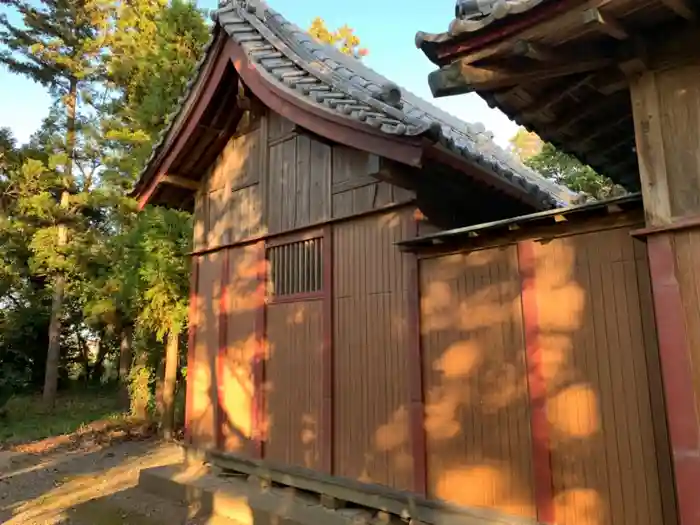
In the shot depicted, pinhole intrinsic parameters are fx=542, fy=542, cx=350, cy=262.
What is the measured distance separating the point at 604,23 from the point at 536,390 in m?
2.56

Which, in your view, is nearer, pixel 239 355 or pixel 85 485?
pixel 239 355

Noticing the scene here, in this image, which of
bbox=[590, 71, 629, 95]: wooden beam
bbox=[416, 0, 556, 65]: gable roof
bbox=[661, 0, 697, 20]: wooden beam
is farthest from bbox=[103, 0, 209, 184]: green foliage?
bbox=[661, 0, 697, 20]: wooden beam

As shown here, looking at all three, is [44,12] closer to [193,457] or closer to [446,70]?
[193,457]

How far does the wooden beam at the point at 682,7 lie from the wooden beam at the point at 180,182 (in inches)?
263

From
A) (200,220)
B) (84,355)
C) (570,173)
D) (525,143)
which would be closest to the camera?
(200,220)

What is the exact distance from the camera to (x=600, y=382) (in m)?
3.79

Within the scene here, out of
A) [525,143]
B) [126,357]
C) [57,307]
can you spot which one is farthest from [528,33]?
[525,143]

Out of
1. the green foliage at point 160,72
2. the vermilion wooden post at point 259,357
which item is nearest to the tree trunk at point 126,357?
the green foliage at point 160,72

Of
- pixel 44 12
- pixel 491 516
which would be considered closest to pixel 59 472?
pixel 491 516

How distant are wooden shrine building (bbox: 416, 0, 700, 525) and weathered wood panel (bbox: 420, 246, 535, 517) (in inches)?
45.2

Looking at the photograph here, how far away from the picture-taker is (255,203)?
700cm

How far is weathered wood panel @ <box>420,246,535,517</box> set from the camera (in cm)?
422

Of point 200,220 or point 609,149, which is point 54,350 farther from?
point 609,149

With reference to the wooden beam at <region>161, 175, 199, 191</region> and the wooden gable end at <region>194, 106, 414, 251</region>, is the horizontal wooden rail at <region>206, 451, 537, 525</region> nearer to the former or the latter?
the wooden gable end at <region>194, 106, 414, 251</region>
